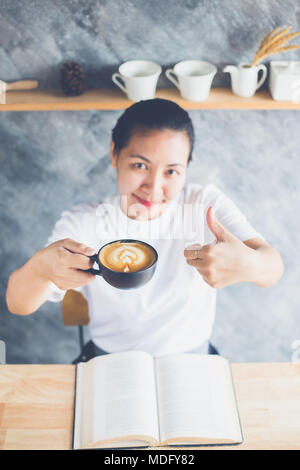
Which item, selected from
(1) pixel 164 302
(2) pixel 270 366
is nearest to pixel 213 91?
(1) pixel 164 302

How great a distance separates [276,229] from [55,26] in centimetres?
78

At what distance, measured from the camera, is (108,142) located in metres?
1.10

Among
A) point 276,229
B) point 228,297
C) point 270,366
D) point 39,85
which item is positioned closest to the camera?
point 270,366

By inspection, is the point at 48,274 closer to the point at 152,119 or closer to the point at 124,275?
the point at 124,275

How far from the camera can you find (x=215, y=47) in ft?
3.18

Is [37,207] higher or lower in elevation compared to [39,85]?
lower

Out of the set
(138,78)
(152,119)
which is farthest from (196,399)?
(138,78)

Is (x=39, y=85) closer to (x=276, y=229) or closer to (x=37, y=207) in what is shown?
(x=37, y=207)

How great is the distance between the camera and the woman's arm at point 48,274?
30.5 inches

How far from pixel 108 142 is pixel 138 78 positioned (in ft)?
0.69

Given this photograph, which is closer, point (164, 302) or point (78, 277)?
point (78, 277)

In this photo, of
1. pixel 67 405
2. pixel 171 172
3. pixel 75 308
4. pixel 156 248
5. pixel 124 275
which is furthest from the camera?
pixel 75 308

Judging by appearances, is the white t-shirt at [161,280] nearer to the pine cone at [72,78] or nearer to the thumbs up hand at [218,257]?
the thumbs up hand at [218,257]

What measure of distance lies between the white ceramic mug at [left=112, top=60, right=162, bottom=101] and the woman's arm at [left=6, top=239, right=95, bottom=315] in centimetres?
38
